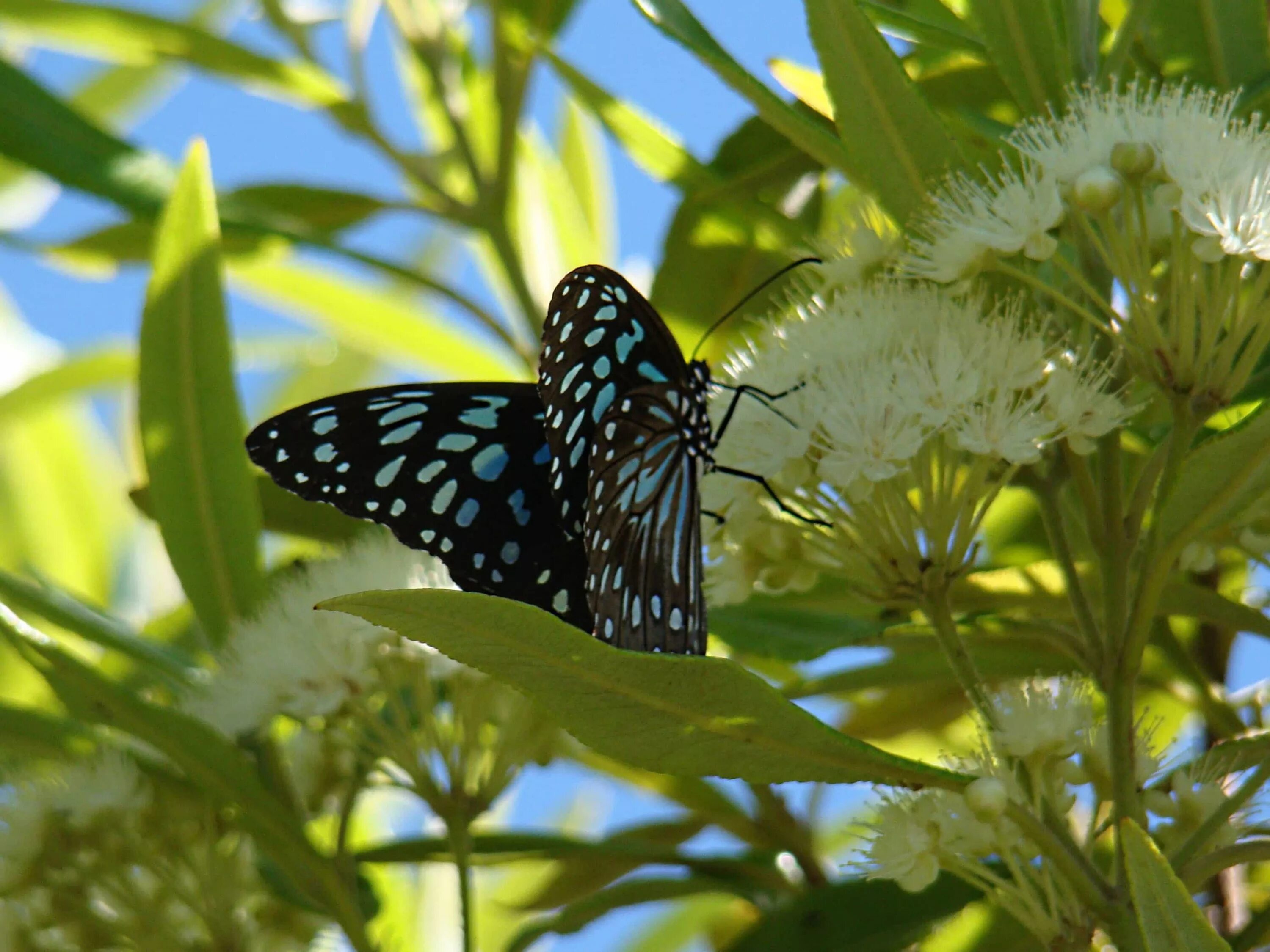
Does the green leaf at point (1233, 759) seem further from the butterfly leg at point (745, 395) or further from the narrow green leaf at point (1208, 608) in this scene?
the butterfly leg at point (745, 395)

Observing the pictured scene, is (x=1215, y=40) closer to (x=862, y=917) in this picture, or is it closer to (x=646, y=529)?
(x=646, y=529)

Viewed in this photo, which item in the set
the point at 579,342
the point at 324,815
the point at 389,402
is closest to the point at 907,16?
the point at 579,342

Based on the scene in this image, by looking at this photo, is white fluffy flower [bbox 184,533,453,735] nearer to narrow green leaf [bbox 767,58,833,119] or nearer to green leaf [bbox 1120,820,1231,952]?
narrow green leaf [bbox 767,58,833,119]

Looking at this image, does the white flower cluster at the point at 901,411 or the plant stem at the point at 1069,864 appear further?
the white flower cluster at the point at 901,411

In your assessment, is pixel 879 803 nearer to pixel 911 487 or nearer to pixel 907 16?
pixel 911 487

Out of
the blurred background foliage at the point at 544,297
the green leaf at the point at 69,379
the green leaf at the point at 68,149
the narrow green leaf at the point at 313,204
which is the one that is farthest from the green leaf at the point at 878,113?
the green leaf at the point at 69,379

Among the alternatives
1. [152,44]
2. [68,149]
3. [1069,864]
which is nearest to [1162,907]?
[1069,864]

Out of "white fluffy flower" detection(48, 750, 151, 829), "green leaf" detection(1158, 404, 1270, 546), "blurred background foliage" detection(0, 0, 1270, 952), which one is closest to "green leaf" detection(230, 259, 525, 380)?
"blurred background foliage" detection(0, 0, 1270, 952)
